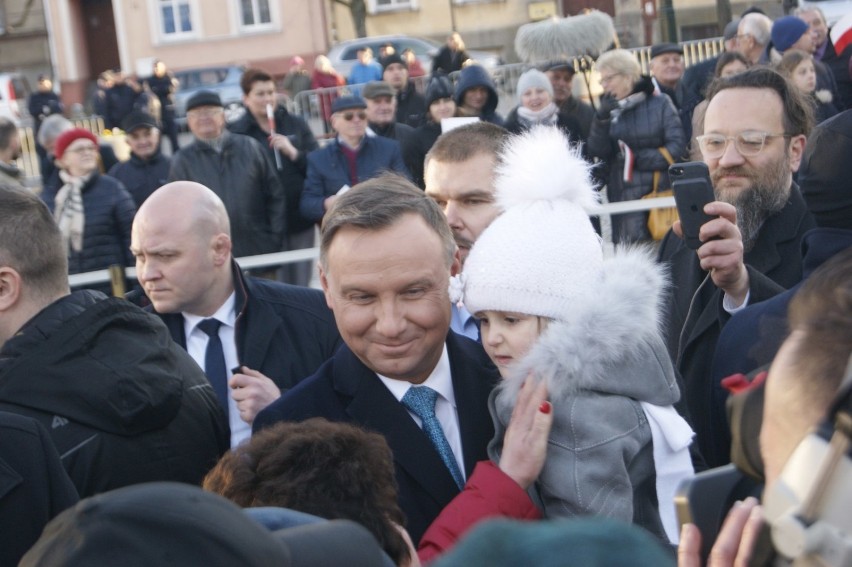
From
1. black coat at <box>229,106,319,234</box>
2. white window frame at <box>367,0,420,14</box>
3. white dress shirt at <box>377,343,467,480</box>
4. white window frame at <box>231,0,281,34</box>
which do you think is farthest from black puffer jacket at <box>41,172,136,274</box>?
white window frame at <box>231,0,281,34</box>

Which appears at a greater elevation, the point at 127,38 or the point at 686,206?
the point at 127,38

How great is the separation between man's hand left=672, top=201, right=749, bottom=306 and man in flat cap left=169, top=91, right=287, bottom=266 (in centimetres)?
513

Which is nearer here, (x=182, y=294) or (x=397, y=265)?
(x=397, y=265)

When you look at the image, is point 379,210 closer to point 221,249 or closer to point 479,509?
point 479,509

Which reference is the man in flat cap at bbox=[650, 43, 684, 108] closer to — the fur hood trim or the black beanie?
the black beanie

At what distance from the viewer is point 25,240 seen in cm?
329

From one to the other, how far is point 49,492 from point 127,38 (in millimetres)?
39074

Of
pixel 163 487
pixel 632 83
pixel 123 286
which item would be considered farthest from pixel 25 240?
pixel 632 83

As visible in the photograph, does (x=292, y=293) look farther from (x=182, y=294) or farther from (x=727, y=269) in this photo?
(x=727, y=269)

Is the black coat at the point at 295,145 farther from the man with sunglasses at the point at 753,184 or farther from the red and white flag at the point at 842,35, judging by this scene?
the man with sunglasses at the point at 753,184

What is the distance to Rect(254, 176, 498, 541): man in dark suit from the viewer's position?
2.80 meters

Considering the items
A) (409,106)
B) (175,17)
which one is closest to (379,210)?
(409,106)

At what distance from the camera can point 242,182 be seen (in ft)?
27.0

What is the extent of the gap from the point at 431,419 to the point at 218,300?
1632 millimetres
